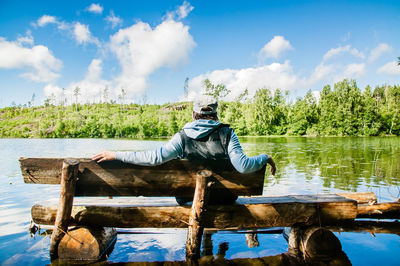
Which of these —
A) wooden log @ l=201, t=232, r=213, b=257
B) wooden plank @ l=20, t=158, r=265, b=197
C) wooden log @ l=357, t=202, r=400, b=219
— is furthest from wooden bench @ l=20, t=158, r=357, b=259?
wooden log @ l=357, t=202, r=400, b=219

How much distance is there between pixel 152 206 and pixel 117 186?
1.97 ft

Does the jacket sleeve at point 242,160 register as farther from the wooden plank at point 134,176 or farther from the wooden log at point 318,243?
the wooden log at point 318,243

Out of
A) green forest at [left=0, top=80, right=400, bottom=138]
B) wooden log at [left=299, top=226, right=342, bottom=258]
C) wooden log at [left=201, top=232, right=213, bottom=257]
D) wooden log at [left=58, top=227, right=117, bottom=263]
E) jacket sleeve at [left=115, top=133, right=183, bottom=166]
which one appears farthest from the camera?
green forest at [left=0, top=80, right=400, bottom=138]

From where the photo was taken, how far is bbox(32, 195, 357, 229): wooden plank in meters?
3.42

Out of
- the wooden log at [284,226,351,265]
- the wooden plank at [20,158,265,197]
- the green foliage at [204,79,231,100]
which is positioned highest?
the green foliage at [204,79,231,100]

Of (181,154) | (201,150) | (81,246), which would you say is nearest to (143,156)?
(181,154)

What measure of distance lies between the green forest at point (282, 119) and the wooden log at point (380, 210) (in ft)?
254

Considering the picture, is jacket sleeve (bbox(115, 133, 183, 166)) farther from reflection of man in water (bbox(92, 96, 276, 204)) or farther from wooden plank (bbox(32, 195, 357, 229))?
wooden plank (bbox(32, 195, 357, 229))

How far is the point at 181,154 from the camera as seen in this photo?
3.24m

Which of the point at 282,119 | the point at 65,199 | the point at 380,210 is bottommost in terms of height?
the point at 380,210

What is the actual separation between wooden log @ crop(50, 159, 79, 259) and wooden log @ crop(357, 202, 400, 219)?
15.7 ft

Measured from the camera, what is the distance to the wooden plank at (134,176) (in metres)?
3.12

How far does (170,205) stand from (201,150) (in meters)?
0.99

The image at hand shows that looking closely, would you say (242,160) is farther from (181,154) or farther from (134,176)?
(134,176)
